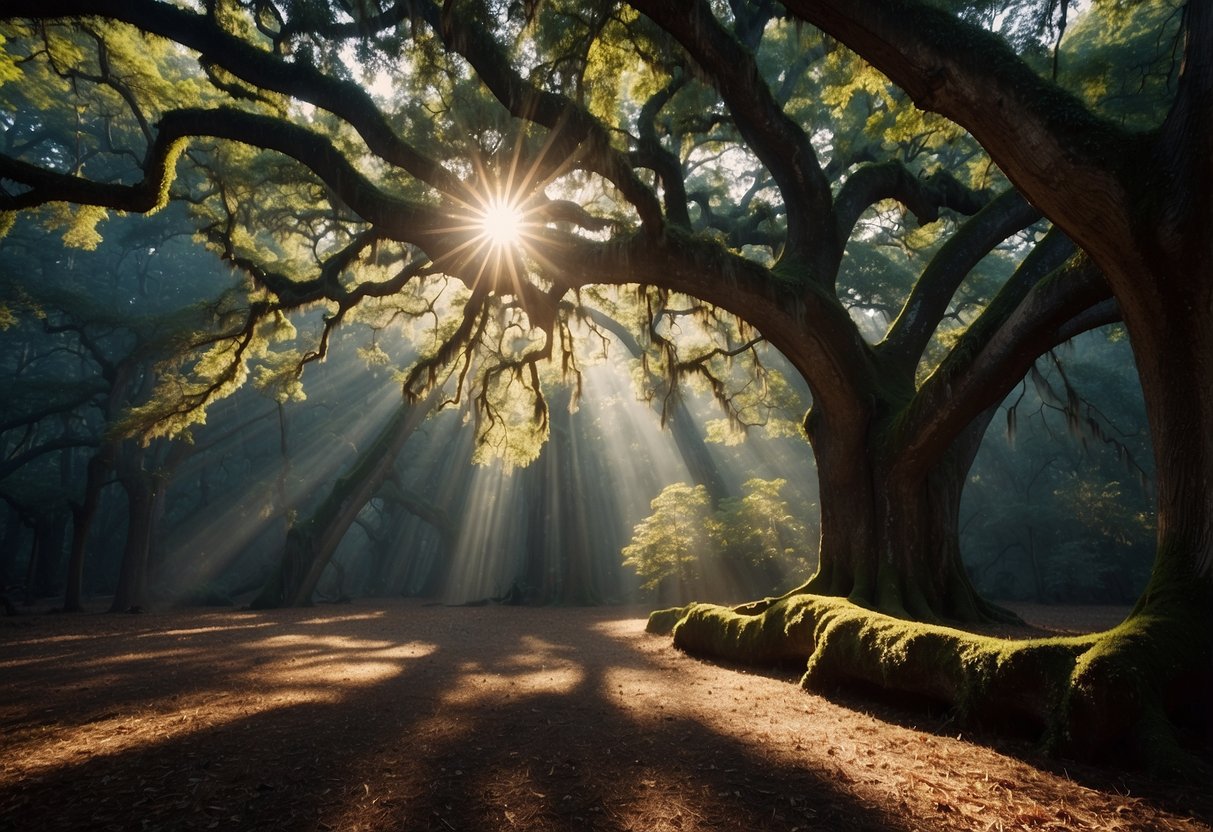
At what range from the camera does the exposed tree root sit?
130 inches

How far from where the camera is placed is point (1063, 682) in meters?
3.56

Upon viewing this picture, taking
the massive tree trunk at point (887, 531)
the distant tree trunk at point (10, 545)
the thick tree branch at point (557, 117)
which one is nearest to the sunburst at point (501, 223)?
the thick tree branch at point (557, 117)

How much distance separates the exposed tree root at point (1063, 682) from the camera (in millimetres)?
3307

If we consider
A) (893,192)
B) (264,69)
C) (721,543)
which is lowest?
(721,543)

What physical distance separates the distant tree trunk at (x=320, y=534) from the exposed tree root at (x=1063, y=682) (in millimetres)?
15634

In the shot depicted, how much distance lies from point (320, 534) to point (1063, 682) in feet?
62.7

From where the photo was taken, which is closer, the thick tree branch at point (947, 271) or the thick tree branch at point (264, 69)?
the thick tree branch at point (264, 69)

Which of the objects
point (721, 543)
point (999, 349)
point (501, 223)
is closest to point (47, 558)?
point (721, 543)

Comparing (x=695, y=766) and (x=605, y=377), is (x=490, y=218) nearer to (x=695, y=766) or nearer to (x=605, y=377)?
(x=695, y=766)

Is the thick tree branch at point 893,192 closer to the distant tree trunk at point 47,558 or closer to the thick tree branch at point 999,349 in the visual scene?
the thick tree branch at point 999,349

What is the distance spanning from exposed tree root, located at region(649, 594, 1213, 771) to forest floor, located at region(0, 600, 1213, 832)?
0.18m

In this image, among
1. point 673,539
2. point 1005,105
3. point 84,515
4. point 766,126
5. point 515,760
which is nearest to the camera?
point 515,760

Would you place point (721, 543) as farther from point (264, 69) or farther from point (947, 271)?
point (264, 69)

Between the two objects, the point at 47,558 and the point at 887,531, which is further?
the point at 47,558
